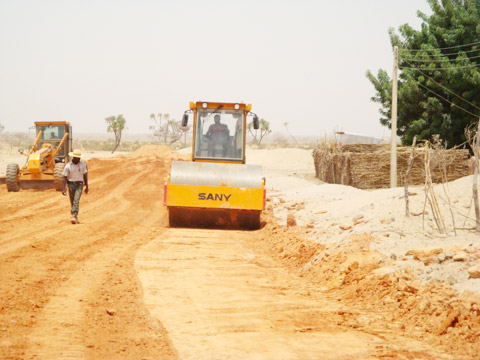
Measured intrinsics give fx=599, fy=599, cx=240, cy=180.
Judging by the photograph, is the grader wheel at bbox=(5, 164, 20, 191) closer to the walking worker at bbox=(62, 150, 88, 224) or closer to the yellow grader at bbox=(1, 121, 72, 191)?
the yellow grader at bbox=(1, 121, 72, 191)

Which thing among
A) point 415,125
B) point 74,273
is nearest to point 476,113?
point 415,125

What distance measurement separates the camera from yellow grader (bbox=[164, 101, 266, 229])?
1346cm

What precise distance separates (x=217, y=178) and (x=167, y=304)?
6.91m

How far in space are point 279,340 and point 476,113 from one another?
2457 centimetres

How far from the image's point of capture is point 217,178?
13609 mm

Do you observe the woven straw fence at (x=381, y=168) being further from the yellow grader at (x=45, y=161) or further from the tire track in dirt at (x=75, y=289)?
the yellow grader at (x=45, y=161)

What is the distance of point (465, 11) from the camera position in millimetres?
28281

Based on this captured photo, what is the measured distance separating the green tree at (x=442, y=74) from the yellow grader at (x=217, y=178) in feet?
49.2

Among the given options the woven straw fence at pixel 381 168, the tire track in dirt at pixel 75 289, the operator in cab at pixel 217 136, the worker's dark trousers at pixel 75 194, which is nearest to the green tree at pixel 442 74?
the woven straw fence at pixel 381 168

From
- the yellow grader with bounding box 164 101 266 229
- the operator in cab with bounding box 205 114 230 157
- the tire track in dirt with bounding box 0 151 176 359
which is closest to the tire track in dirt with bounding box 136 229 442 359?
the tire track in dirt with bounding box 0 151 176 359

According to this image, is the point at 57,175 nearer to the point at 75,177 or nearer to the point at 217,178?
the point at 75,177

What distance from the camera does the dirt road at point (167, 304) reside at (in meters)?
5.33

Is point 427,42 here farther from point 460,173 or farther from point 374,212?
point 374,212

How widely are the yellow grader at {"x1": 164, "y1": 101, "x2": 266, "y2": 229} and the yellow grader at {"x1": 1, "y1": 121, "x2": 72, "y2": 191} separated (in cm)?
866
